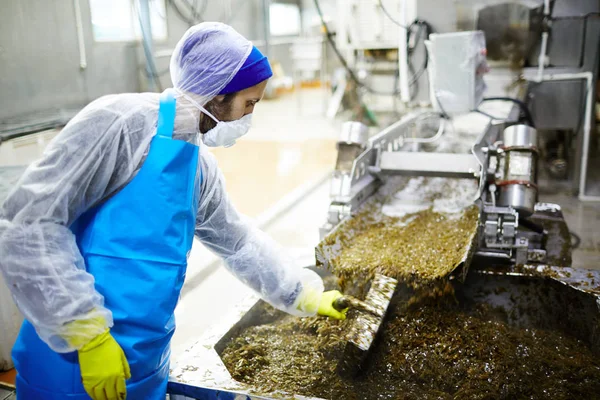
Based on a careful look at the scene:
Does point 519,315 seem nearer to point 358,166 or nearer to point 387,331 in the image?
point 387,331

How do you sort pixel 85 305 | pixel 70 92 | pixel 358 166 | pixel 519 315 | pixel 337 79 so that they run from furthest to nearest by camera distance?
pixel 337 79 < pixel 70 92 < pixel 358 166 < pixel 519 315 < pixel 85 305

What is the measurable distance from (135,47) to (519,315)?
3.69 metres

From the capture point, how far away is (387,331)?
194 cm

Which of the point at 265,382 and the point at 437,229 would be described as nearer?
the point at 265,382

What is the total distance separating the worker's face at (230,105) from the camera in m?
1.35

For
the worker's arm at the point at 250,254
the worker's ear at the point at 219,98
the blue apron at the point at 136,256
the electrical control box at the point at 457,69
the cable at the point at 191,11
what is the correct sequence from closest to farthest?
1. the blue apron at the point at 136,256
2. the worker's ear at the point at 219,98
3. the worker's arm at the point at 250,254
4. the electrical control box at the point at 457,69
5. the cable at the point at 191,11

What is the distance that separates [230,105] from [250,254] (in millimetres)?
500

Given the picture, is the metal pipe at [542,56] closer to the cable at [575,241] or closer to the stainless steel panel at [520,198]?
the cable at [575,241]

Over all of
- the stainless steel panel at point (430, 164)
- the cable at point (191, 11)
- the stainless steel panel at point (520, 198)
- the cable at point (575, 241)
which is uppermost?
the cable at point (191, 11)

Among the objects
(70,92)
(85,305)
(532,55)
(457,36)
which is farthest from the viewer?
(532,55)

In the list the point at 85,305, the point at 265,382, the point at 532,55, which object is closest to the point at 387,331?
the point at 265,382

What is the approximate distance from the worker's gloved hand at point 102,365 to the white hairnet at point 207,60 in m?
0.61

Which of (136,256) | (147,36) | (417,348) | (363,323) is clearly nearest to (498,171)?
(417,348)

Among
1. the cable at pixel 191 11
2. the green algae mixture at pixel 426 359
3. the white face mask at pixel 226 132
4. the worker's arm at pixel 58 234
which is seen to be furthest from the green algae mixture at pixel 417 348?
the cable at pixel 191 11
